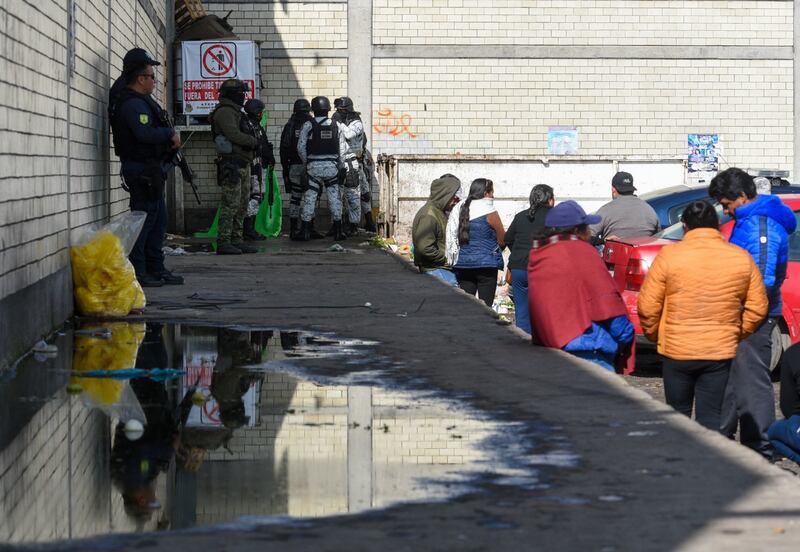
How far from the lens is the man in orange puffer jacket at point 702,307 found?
6.88 metres

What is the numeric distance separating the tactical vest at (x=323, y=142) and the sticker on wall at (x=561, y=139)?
19.9 feet

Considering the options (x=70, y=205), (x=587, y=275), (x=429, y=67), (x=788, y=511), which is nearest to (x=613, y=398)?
(x=587, y=275)

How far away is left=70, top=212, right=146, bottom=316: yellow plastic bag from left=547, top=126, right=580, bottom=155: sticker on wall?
15.4 meters

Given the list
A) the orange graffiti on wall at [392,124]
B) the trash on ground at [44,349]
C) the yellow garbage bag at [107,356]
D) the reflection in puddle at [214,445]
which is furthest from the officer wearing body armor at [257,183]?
the reflection in puddle at [214,445]

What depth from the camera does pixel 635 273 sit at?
10.5 metres

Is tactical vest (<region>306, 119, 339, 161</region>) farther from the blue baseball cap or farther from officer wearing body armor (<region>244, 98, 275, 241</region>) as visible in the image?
the blue baseball cap

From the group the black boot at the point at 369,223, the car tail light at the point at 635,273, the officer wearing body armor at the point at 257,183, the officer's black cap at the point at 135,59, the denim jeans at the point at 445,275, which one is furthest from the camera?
the black boot at the point at 369,223

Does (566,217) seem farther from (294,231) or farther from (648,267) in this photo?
(294,231)

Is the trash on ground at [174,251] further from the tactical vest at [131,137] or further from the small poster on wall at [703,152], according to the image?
the small poster on wall at [703,152]

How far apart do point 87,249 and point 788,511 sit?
664cm

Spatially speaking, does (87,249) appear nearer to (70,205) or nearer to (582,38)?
(70,205)

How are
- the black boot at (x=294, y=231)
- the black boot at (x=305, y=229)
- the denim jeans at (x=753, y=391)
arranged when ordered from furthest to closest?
the black boot at (x=294, y=231) < the black boot at (x=305, y=229) < the denim jeans at (x=753, y=391)

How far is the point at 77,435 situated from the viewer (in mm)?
5945

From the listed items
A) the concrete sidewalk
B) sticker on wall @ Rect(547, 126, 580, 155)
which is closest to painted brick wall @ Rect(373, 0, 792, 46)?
sticker on wall @ Rect(547, 126, 580, 155)
